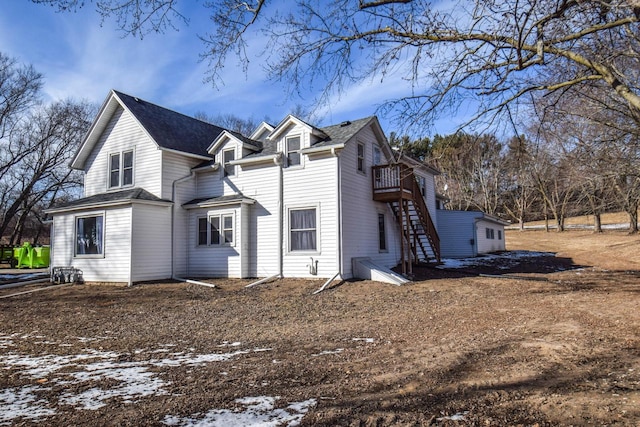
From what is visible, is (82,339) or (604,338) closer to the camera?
(604,338)

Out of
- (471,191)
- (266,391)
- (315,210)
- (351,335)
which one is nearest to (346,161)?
(315,210)

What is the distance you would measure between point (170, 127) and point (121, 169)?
2.74 m

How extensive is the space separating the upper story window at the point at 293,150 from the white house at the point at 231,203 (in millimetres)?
38

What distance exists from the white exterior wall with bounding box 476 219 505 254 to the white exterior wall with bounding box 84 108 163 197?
1932cm

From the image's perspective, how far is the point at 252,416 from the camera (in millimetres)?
3533

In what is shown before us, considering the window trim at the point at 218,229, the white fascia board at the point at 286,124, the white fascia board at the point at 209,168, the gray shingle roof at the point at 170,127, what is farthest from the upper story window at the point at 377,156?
the gray shingle roof at the point at 170,127

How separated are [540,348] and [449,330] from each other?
1.69 m

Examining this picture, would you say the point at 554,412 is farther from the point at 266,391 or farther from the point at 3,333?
the point at 3,333

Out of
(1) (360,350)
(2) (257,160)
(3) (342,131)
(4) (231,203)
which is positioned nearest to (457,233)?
(3) (342,131)

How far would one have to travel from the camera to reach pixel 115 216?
15078 millimetres

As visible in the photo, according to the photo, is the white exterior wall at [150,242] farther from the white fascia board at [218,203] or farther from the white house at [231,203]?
the white fascia board at [218,203]

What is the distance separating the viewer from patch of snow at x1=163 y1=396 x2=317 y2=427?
3.39 meters

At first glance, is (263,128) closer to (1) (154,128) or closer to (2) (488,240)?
(1) (154,128)

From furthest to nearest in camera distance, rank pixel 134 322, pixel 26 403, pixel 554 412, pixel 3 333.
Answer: pixel 134 322, pixel 3 333, pixel 26 403, pixel 554 412
